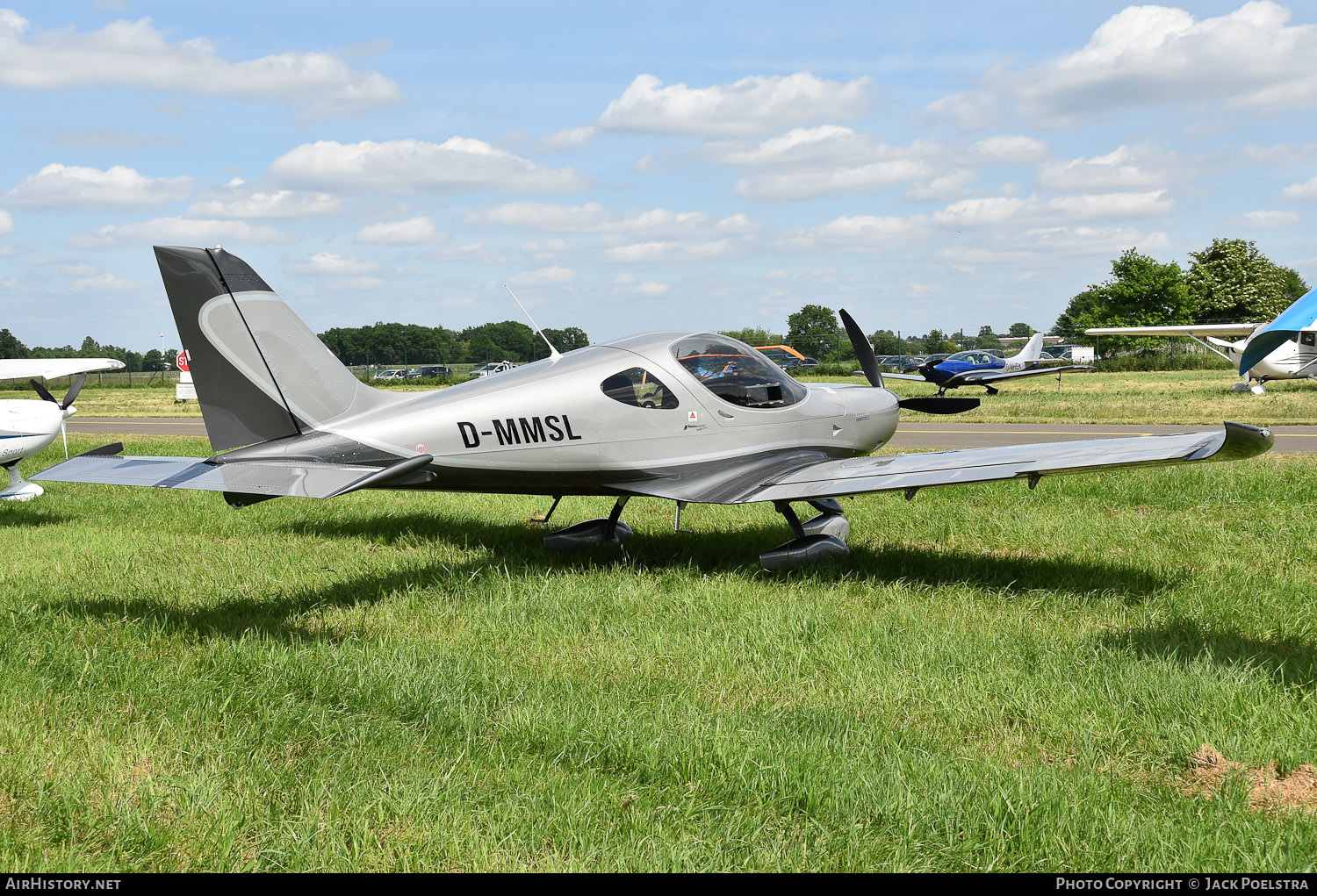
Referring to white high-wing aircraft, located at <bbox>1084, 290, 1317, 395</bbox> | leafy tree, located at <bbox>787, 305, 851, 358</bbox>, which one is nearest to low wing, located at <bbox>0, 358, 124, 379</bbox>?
white high-wing aircraft, located at <bbox>1084, 290, 1317, 395</bbox>

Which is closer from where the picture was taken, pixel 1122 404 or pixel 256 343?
pixel 256 343

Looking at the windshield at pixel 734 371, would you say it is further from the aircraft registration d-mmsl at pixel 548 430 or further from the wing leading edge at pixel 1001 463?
the wing leading edge at pixel 1001 463

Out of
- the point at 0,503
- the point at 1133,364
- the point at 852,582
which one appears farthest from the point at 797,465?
the point at 1133,364

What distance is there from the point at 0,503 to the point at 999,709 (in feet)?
39.9

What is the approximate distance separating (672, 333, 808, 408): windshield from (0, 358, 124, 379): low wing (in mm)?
9297

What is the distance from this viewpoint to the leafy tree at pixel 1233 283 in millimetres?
81250

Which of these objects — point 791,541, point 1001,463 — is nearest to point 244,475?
point 791,541

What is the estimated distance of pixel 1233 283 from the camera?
8206cm

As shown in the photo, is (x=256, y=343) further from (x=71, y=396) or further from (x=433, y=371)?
(x=433, y=371)

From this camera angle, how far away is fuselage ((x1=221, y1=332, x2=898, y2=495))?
21.9ft

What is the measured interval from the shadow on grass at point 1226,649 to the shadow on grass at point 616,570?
2.71ft

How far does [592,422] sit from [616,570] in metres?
1.22

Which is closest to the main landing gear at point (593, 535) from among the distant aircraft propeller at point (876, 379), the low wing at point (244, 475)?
the low wing at point (244, 475)
